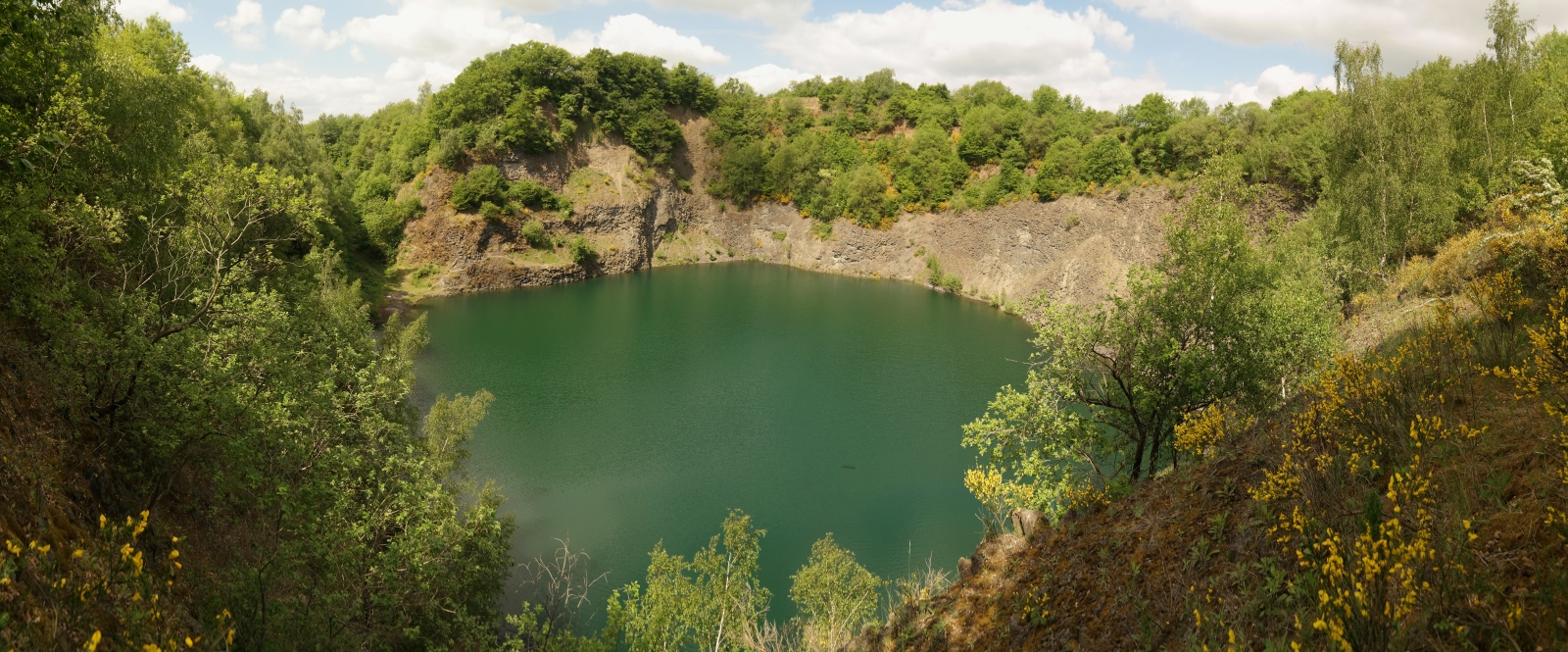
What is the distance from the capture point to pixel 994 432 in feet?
51.0

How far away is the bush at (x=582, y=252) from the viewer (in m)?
62.2

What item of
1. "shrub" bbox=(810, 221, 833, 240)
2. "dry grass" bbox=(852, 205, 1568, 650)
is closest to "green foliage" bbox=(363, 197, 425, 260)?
"shrub" bbox=(810, 221, 833, 240)

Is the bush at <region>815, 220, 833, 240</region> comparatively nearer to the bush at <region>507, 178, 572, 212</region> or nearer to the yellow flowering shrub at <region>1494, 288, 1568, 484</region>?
the bush at <region>507, 178, 572, 212</region>

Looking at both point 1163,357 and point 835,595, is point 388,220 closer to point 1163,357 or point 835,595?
point 835,595

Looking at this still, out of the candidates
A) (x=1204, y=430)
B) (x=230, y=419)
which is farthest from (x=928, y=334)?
(x=230, y=419)

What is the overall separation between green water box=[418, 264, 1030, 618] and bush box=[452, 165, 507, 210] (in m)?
8.27

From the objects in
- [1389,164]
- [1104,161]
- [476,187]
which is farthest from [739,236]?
[1389,164]

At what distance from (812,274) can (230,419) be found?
198 feet

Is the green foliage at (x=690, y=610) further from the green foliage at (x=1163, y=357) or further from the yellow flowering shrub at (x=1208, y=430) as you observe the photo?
the yellow flowering shrub at (x=1208, y=430)

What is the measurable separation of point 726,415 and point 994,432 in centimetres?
1796

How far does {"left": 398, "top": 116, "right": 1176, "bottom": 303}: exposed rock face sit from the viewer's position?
5219cm

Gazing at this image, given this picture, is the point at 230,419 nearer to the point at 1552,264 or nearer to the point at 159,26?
the point at 1552,264

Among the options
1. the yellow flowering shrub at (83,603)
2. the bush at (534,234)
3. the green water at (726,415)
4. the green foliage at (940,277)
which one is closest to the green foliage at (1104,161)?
the green foliage at (940,277)

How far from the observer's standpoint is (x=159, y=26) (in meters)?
29.7
